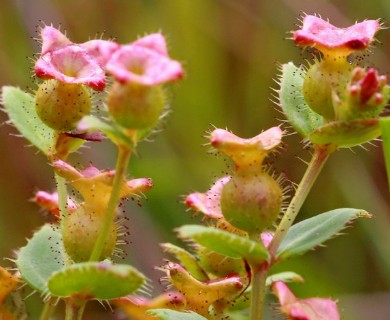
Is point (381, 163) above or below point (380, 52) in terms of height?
below

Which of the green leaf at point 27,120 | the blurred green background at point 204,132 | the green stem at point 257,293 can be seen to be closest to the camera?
the green stem at point 257,293

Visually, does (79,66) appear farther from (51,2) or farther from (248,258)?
(51,2)

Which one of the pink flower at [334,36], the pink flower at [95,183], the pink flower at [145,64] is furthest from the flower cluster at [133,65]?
the pink flower at [334,36]

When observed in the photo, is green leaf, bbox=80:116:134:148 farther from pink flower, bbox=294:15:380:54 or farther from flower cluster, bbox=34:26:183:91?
pink flower, bbox=294:15:380:54

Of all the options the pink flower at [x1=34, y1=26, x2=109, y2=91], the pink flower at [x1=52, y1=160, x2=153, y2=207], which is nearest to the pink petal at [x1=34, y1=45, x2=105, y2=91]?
the pink flower at [x1=34, y1=26, x2=109, y2=91]

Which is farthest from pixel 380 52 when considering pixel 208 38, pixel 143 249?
pixel 143 249

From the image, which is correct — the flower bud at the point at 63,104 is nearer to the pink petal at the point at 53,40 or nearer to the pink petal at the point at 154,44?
the pink petal at the point at 53,40

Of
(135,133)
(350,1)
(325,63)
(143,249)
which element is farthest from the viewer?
(350,1)
